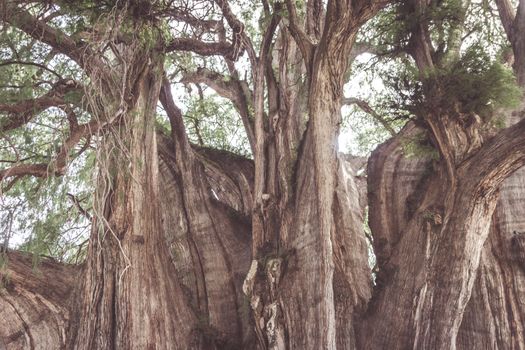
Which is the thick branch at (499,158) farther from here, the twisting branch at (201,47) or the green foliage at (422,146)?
the twisting branch at (201,47)

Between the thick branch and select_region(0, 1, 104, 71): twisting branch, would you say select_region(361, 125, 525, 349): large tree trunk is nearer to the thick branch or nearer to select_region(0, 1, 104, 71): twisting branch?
the thick branch

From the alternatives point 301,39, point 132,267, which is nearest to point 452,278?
point 301,39

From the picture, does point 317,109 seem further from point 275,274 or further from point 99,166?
point 99,166

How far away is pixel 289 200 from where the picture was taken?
13.4 ft

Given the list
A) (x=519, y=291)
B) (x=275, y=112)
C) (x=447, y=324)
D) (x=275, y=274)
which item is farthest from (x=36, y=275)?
(x=519, y=291)

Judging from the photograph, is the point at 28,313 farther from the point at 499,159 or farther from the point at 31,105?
the point at 499,159

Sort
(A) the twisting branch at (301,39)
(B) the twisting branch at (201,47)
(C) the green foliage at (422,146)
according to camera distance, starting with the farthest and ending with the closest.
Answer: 1. (B) the twisting branch at (201,47)
2. (C) the green foliage at (422,146)
3. (A) the twisting branch at (301,39)

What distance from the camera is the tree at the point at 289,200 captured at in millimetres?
3543

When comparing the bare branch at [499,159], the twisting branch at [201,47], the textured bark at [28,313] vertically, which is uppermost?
the twisting branch at [201,47]

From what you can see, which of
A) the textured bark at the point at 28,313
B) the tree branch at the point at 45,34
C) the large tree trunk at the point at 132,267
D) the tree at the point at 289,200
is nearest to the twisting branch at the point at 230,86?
the tree at the point at 289,200

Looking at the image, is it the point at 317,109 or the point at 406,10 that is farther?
the point at 406,10

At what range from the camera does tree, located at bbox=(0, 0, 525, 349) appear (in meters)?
3.54

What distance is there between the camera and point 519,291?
12.9ft

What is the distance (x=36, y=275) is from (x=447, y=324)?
321 centimetres
